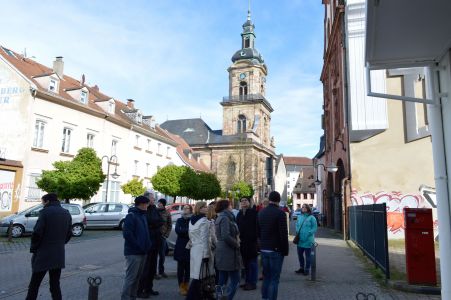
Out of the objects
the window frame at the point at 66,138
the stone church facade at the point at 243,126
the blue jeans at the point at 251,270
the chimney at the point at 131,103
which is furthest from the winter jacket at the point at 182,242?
A: the stone church facade at the point at 243,126

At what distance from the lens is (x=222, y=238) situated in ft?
23.0

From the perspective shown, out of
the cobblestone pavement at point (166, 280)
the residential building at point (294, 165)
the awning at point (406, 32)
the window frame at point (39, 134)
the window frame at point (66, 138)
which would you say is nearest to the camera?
the awning at point (406, 32)

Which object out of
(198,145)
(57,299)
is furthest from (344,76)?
(198,145)

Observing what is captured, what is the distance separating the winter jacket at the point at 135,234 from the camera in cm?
646

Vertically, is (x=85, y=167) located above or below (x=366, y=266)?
above

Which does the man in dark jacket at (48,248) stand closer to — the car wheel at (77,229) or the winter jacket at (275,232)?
the winter jacket at (275,232)

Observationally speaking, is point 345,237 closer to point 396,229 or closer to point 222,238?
point 396,229

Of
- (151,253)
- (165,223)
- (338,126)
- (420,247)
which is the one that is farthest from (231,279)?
(338,126)

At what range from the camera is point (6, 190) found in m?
24.9

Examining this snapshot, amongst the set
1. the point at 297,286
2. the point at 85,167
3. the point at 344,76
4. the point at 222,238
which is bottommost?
the point at 297,286

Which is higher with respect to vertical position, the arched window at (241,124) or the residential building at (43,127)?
the arched window at (241,124)

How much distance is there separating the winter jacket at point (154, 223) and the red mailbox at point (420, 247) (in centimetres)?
537

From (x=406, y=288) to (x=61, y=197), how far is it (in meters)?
20.8

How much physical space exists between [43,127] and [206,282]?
84.0 ft
